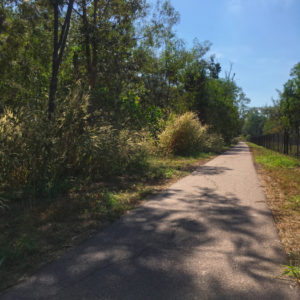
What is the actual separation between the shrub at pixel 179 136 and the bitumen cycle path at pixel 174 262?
11.0 meters

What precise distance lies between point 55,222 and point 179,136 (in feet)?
42.0

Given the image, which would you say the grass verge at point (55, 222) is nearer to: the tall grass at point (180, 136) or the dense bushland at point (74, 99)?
the dense bushland at point (74, 99)

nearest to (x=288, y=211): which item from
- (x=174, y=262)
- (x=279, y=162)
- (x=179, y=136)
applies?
(x=174, y=262)

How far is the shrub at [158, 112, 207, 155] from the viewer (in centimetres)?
1580

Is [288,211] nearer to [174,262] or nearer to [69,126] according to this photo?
[174,262]

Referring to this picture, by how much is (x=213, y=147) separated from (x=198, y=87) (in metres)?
8.08

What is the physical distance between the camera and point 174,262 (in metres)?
2.85

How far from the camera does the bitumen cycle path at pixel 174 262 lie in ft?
7.59

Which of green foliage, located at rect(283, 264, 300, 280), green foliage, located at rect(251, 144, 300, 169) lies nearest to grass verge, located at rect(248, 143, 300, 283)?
green foliage, located at rect(283, 264, 300, 280)

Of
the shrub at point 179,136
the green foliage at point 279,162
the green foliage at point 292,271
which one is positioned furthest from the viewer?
the shrub at point 179,136

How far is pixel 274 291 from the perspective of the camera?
2.33 meters

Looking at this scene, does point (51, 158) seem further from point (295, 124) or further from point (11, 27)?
point (295, 124)

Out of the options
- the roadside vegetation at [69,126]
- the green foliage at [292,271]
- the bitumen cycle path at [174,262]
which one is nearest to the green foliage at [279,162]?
the roadside vegetation at [69,126]

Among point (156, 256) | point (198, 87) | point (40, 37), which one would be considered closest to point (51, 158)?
point (156, 256)
